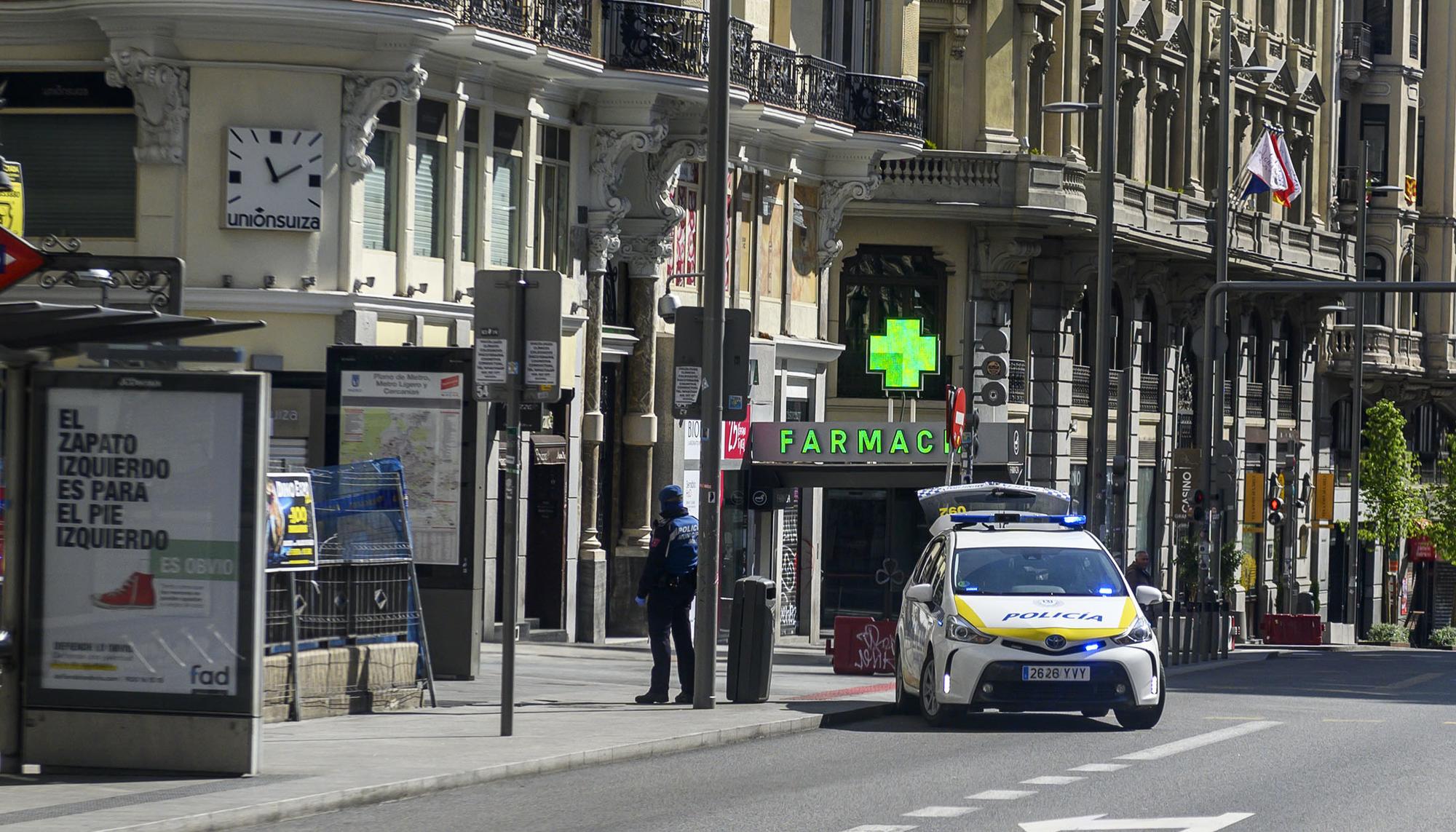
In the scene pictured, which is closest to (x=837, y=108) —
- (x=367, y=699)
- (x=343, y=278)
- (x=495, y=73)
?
(x=495, y=73)

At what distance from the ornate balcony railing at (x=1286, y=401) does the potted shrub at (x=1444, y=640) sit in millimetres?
6598

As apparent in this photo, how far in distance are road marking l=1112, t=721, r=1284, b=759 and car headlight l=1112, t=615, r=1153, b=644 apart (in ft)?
2.88

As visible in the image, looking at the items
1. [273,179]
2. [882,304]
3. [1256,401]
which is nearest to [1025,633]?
[273,179]

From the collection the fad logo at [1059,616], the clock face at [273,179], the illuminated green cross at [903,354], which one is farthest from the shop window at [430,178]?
the illuminated green cross at [903,354]

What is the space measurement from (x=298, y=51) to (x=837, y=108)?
512 inches

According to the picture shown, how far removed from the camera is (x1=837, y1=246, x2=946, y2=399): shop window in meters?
45.5

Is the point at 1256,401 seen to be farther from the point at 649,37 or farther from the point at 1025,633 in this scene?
the point at 1025,633

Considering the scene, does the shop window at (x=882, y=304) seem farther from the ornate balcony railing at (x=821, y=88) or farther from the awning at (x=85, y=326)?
the awning at (x=85, y=326)

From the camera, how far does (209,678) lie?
45.8ft

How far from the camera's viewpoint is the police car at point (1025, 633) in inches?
765

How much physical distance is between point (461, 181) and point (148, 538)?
1564 cm

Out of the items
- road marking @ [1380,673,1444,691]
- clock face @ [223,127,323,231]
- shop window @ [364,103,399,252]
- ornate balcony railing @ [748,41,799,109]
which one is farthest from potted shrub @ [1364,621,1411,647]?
clock face @ [223,127,323,231]

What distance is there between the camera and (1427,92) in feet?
238

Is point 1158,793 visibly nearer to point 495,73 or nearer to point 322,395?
point 322,395
